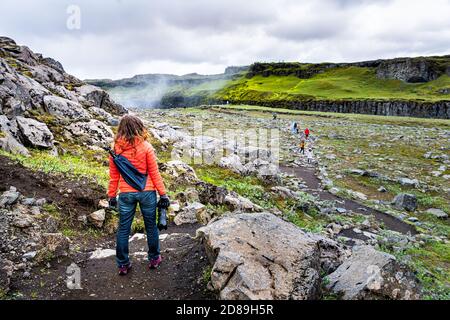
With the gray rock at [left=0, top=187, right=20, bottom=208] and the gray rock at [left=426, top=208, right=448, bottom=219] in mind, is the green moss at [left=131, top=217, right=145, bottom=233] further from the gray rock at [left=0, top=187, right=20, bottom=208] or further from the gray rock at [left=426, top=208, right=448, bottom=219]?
the gray rock at [left=426, top=208, right=448, bottom=219]

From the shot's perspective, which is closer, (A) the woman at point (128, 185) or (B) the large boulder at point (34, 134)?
(A) the woman at point (128, 185)

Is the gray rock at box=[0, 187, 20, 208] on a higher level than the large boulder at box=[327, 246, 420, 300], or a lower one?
higher

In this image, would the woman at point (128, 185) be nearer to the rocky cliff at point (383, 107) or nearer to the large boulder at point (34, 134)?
the large boulder at point (34, 134)

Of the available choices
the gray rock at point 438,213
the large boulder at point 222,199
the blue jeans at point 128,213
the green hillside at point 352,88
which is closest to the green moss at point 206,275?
the blue jeans at point 128,213

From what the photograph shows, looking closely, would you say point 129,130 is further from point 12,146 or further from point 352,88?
point 352,88

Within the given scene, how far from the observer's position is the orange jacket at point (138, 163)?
6.80 meters

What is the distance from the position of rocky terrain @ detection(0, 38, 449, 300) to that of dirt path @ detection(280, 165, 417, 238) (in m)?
0.09

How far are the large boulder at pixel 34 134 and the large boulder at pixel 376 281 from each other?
13576 millimetres

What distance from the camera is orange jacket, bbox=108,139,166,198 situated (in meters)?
6.80

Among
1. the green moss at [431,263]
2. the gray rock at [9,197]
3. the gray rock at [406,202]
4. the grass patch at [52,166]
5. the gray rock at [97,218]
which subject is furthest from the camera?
the gray rock at [406,202]

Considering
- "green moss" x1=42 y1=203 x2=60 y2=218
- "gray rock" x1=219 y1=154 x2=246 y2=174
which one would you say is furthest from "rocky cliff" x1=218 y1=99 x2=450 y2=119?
"green moss" x1=42 y1=203 x2=60 y2=218

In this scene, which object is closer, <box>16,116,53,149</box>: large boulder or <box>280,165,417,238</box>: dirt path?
<box>280,165,417,238</box>: dirt path
